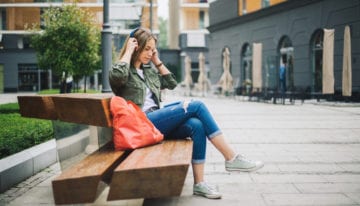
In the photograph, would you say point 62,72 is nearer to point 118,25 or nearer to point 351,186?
point 351,186

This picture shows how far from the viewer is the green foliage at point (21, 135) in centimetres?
561

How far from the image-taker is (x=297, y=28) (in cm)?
2444

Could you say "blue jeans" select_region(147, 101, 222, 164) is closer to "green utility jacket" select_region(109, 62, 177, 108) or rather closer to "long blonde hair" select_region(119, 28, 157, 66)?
"green utility jacket" select_region(109, 62, 177, 108)

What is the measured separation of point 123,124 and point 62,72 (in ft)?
Result: 53.9

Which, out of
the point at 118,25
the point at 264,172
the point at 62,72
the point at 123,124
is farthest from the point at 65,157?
the point at 118,25

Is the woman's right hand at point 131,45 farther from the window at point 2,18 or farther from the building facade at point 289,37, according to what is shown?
the window at point 2,18

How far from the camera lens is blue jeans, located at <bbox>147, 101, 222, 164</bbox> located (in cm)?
458

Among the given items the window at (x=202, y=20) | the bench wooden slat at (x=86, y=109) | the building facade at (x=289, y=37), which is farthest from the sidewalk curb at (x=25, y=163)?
the window at (x=202, y=20)

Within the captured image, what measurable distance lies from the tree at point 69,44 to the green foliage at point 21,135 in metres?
12.2

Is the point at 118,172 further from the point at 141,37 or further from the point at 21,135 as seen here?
the point at 21,135

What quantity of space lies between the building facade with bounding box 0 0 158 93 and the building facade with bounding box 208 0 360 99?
12925 millimetres

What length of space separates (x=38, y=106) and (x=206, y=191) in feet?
5.97

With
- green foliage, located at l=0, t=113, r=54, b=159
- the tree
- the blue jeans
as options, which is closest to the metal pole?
green foliage, located at l=0, t=113, r=54, b=159

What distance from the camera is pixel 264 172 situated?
5.88m
